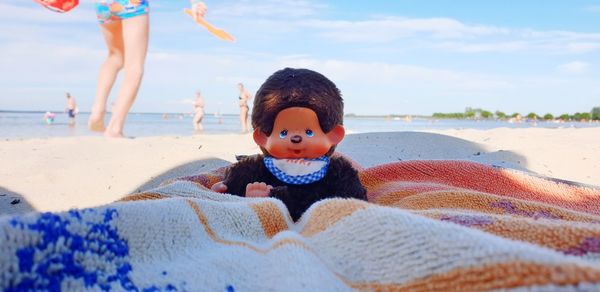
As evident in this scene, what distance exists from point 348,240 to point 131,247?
378 mm

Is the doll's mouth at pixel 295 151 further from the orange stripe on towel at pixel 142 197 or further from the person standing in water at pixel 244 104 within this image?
the person standing in water at pixel 244 104

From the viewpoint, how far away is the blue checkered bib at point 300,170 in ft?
5.39

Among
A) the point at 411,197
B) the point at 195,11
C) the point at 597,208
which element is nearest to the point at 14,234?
the point at 411,197

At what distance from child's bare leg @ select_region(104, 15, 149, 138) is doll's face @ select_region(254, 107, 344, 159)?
3.46m

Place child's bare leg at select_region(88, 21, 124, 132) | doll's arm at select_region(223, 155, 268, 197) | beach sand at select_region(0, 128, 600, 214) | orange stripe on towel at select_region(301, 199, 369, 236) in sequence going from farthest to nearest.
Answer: child's bare leg at select_region(88, 21, 124, 132), beach sand at select_region(0, 128, 600, 214), doll's arm at select_region(223, 155, 268, 197), orange stripe on towel at select_region(301, 199, 369, 236)

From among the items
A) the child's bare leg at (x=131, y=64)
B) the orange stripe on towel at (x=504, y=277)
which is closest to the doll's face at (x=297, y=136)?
the orange stripe on towel at (x=504, y=277)

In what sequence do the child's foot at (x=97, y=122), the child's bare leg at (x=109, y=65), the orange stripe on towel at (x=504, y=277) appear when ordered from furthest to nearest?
the child's foot at (x=97, y=122) < the child's bare leg at (x=109, y=65) < the orange stripe on towel at (x=504, y=277)

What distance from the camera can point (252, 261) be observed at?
861 millimetres

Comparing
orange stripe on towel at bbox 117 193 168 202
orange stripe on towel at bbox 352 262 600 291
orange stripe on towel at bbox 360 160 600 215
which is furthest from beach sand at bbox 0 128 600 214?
orange stripe on towel at bbox 352 262 600 291

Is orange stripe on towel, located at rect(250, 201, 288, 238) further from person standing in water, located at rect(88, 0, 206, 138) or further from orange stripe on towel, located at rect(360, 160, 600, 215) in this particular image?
person standing in water, located at rect(88, 0, 206, 138)

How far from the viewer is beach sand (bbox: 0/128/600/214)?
2637 millimetres

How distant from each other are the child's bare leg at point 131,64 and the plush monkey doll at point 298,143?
3359 mm

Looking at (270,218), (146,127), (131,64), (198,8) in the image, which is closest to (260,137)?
(270,218)

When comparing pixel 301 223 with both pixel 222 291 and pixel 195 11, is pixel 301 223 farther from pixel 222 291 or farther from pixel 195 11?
pixel 195 11
